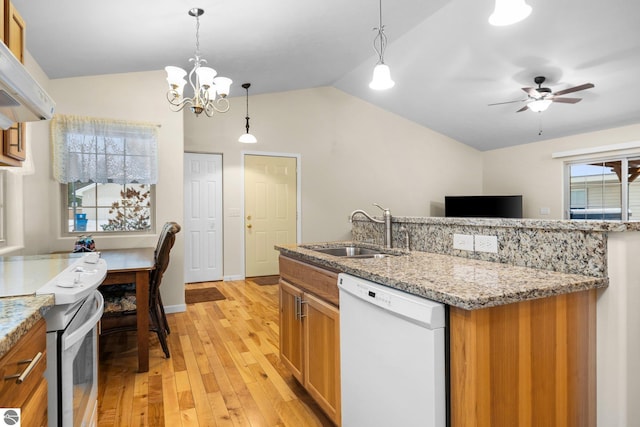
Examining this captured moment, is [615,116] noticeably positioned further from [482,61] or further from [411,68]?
[411,68]

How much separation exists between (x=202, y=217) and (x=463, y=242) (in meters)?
4.31

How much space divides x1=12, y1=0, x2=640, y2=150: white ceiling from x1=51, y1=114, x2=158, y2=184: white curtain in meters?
0.49

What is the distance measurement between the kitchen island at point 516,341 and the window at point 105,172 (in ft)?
10.3

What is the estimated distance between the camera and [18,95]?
1063 mm

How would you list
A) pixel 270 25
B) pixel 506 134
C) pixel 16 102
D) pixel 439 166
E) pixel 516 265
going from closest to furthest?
pixel 16 102
pixel 516 265
pixel 270 25
pixel 506 134
pixel 439 166

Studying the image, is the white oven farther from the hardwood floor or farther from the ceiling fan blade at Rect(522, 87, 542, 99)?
the ceiling fan blade at Rect(522, 87, 542, 99)

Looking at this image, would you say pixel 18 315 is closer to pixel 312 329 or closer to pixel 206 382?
pixel 312 329

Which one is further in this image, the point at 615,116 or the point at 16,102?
the point at 615,116

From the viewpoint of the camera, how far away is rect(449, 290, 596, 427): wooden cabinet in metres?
1.03

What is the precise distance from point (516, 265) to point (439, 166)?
19.8 ft

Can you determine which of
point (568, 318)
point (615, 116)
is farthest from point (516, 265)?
point (615, 116)

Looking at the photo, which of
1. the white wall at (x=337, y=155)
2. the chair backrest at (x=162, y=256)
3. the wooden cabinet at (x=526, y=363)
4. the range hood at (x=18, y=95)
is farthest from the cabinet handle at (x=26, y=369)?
the white wall at (x=337, y=155)

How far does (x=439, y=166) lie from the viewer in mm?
7211

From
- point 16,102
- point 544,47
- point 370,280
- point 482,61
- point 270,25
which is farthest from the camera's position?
point 482,61
